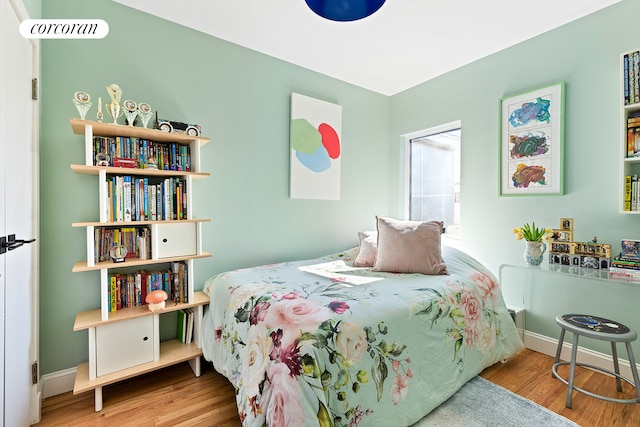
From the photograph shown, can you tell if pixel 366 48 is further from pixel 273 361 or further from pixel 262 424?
pixel 262 424

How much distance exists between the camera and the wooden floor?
1.59m

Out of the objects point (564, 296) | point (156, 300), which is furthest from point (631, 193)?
point (156, 300)

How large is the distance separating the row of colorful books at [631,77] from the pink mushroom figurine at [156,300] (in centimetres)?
311

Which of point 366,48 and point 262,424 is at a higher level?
point 366,48

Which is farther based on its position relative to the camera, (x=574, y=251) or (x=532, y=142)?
(x=532, y=142)

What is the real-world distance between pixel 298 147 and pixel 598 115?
226cm

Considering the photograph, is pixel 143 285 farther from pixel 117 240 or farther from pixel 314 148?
→ pixel 314 148

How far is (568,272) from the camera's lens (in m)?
1.94

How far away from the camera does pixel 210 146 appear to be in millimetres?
2324

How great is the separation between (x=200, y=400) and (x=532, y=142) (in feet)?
9.85

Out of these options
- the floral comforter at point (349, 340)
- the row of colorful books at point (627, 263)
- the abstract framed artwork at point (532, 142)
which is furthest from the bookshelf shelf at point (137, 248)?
the row of colorful books at point (627, 263)

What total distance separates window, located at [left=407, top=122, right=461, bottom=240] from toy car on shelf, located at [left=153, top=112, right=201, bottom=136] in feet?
7.79

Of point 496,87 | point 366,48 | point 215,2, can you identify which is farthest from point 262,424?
point 496,87

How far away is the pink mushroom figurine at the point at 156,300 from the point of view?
72.1 inches
